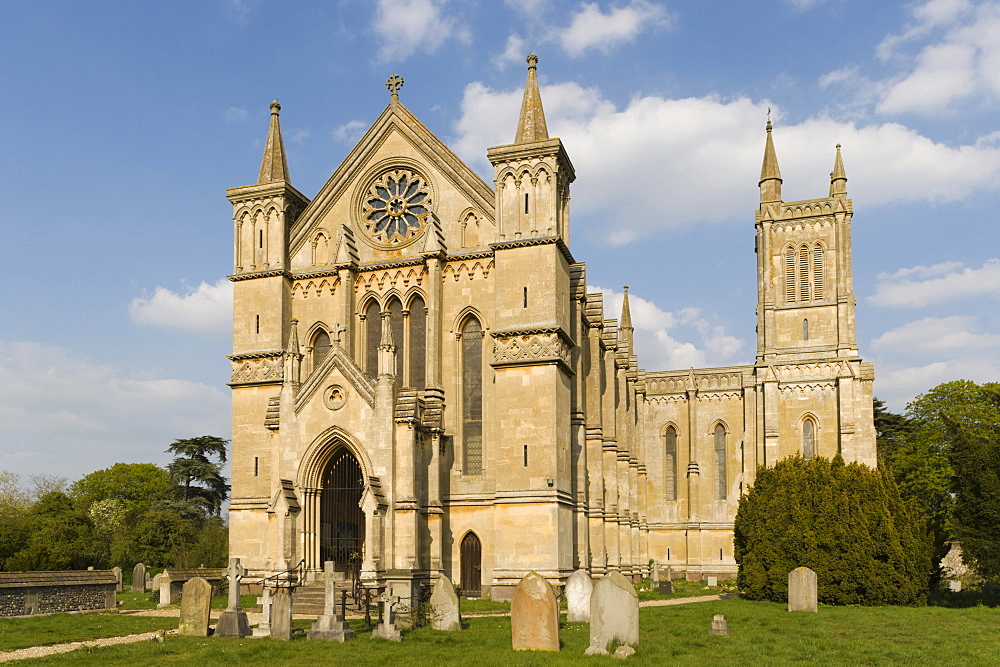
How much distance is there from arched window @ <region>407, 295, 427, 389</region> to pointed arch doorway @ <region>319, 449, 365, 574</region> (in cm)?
398

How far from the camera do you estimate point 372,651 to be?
15297mm

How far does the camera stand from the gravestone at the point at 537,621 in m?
15.2

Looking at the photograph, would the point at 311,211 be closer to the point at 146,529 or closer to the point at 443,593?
the point at 443,593

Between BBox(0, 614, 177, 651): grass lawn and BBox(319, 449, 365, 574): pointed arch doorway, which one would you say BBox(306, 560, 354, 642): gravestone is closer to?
BBox(0, 614, 177, 651): grass lawn

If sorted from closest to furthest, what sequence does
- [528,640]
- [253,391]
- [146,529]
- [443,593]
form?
[528,640] → [443,593] → [253,391] → [146,529]

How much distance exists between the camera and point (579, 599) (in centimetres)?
2075

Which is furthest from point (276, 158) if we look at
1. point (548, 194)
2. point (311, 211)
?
point (548, 194)

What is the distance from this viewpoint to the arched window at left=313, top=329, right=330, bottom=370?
3089cm

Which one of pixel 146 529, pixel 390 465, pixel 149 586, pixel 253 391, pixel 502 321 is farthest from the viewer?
pixel 146 529

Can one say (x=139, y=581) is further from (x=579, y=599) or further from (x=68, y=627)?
(x=579, y=599)

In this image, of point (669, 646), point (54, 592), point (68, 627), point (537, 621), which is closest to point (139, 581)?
point (54, 592)

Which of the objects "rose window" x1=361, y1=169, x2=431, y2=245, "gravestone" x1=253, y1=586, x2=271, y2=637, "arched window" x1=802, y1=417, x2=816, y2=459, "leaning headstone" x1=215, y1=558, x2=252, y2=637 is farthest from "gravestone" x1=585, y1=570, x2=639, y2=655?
"arched window" x1=802, y1=417, x2=816, y2=459

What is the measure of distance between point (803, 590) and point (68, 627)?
1836 cm

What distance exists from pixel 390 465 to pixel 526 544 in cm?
474
